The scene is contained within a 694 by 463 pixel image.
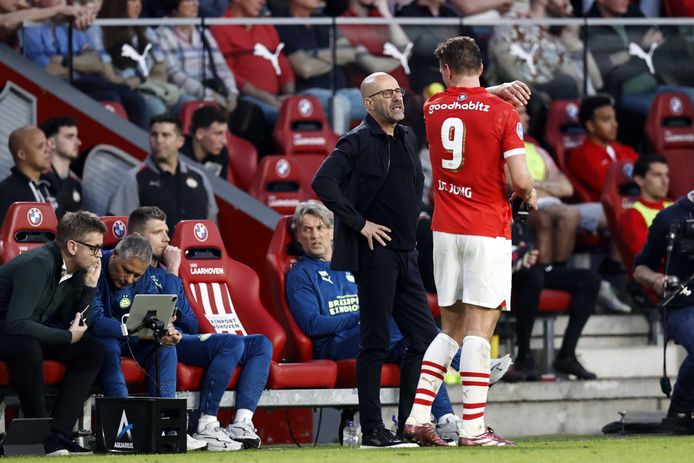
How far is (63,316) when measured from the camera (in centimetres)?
938

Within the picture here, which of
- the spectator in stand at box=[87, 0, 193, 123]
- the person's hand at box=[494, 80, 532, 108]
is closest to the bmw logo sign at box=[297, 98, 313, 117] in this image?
the spectator in stand at box=[87, 0, 193, 123]

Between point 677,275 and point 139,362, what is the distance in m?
3.52

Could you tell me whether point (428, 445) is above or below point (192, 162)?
below

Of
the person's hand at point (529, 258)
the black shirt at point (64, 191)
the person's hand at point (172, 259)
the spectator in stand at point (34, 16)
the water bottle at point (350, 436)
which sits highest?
the spectator in stand at point (34, 16)

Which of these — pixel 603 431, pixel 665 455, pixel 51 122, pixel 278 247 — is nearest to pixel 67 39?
pixel 51 122

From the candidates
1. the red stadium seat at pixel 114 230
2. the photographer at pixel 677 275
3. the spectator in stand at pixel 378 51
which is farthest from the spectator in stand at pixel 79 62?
the photographer at pixel 677 275

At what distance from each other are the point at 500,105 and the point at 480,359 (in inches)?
50.5

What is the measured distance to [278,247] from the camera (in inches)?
425

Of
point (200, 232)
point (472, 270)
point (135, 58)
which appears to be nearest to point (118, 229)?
point (200, 232)

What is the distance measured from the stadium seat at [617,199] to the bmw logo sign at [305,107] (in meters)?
2.52

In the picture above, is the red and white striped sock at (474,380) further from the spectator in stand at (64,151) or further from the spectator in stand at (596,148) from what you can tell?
the spectator in stand at (596,148)

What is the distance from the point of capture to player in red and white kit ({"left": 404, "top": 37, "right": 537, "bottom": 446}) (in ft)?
27.7

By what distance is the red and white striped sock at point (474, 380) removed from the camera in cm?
841

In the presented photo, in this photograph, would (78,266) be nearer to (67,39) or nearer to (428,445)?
(428,445)
